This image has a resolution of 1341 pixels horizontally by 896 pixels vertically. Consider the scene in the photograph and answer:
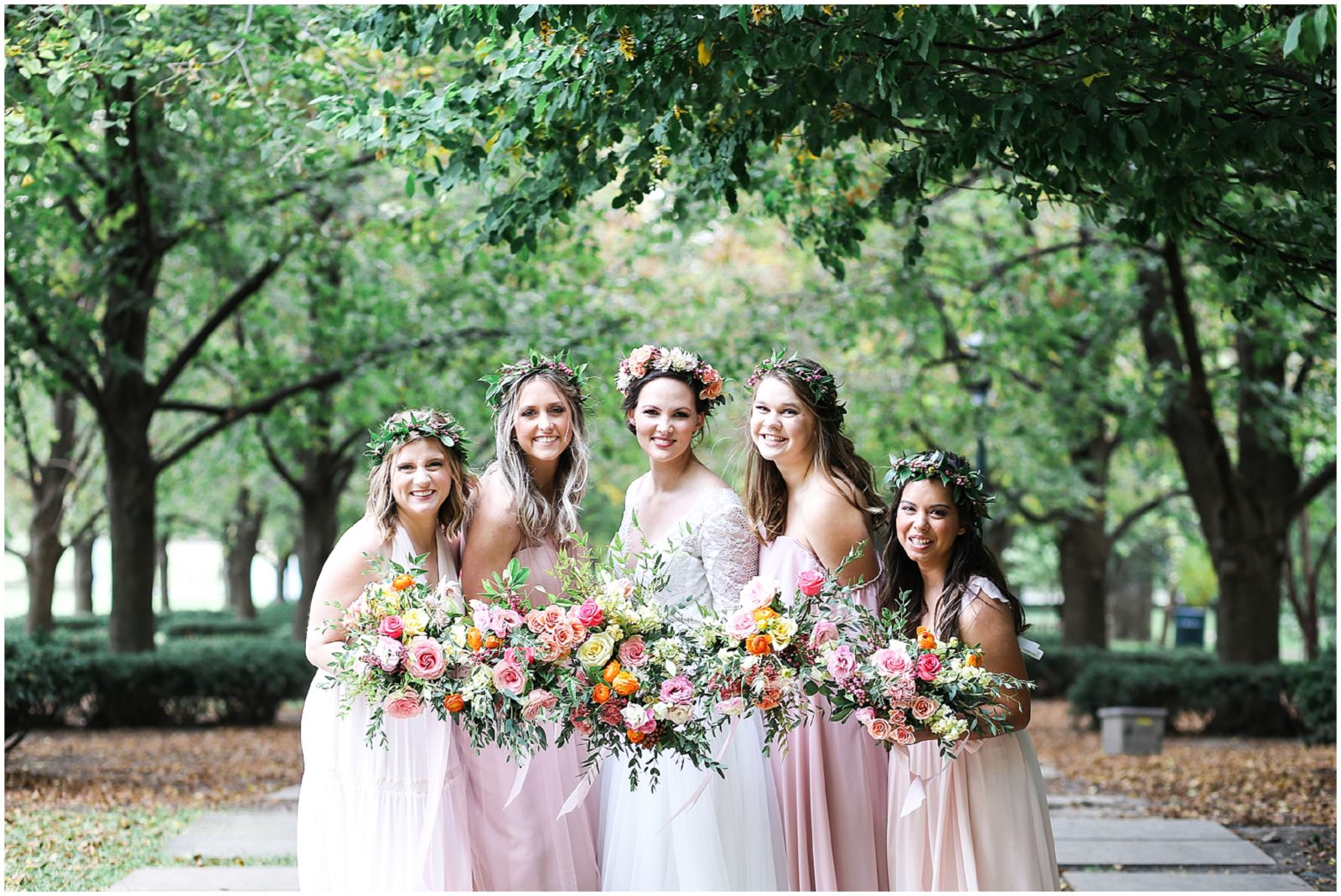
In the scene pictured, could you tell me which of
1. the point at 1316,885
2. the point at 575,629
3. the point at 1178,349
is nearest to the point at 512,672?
the point at 575,629

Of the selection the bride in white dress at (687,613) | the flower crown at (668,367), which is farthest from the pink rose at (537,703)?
the flower crown at (668,367)

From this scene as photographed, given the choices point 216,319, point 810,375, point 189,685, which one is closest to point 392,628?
point 810,375

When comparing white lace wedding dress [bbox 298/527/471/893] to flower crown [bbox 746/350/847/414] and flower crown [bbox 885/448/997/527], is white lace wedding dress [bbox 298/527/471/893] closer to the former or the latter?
flower crown [bbox 746/350/847/414]

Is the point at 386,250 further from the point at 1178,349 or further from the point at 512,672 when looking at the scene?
the point at 512,672

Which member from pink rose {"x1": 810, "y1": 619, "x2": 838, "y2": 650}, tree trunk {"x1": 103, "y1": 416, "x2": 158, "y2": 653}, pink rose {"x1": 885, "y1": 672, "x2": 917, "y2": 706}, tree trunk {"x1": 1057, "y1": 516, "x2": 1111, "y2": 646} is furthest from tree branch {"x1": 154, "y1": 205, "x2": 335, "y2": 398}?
tree trunk {"x1": 1057, "y1": 516, "x2": 1111, "y2": 646}

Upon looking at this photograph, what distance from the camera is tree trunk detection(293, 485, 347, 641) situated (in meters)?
17.3

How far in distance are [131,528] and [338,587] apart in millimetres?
10047

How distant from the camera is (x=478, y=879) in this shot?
203 inches

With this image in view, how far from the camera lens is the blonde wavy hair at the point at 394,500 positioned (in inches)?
203

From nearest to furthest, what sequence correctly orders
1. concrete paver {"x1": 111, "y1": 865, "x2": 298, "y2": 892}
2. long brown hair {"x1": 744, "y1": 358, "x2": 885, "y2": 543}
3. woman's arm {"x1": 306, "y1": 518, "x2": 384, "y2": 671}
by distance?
1. woman's arm {"x1": 306, "y1": 518, "x2": 384, "y2": 671}
2. long brown hair {"x1": 744, "y1": 358, "x2": 885, "y2": 543}
3. concrete paver {"x1": 111, "y1": 865, "x2": 298, "y2": 892}

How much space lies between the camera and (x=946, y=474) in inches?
192

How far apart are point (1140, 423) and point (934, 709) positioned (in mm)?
11072

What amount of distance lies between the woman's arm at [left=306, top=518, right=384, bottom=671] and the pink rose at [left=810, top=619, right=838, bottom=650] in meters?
1.75

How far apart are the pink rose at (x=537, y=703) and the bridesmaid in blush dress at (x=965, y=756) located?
1280 millimetres
